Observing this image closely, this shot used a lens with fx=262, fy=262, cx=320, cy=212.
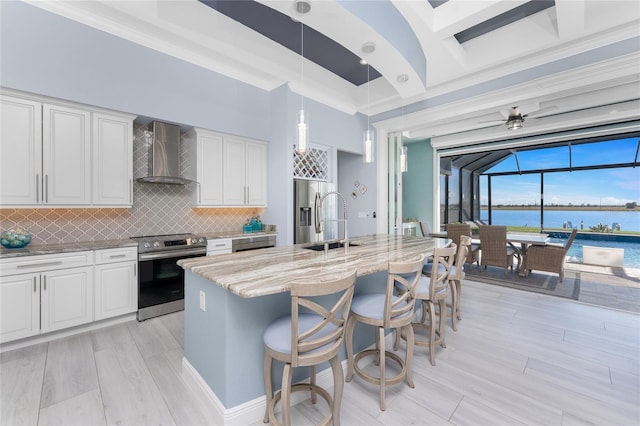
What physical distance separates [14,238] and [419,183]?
786cm

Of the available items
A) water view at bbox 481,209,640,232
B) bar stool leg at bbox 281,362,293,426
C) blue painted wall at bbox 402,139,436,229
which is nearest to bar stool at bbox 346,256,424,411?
bar stool leg at bbox 281,362,293,426

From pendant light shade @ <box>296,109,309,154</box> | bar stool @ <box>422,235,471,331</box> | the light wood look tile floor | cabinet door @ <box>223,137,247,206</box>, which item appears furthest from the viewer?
cabinet door @ <box>223,137,247,206</box>

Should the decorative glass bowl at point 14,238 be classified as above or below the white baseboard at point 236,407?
above

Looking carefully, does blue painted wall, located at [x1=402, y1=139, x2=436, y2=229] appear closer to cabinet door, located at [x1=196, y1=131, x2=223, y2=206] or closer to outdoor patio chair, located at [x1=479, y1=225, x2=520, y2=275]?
outdoor patio chair, located at [x1=479, y1=225, x2=520, y2=275]

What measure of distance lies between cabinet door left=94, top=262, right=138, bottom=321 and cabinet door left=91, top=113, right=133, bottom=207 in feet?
2.40

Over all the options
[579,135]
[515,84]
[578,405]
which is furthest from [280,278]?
[579,135]

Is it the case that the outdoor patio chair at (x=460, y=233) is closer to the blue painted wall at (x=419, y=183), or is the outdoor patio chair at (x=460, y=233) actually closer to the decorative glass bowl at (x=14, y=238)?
the blue painted wall at (x=419, y=183)

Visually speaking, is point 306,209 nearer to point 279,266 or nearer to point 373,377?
point 279,266

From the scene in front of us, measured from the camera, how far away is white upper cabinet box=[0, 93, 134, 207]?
95.6 inches

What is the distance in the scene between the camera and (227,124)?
3826 mm

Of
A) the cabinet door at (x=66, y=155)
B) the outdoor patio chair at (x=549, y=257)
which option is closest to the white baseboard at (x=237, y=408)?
the cabinet door at (x=66, y=155)

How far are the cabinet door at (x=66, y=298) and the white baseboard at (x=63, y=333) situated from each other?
0.27 feet

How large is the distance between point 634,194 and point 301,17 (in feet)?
28.8

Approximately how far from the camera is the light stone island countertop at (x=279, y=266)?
135 centimetres
